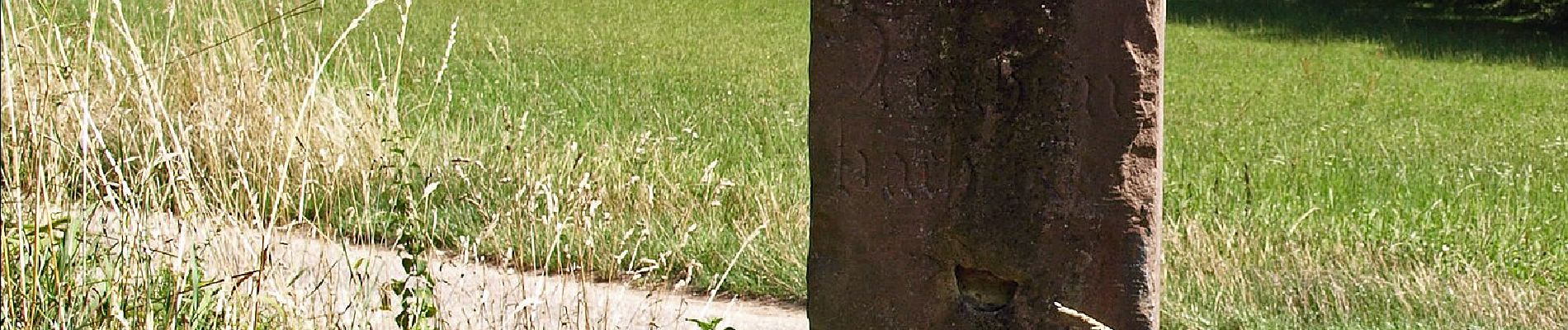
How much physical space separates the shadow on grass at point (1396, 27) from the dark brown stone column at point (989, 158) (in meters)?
13.5

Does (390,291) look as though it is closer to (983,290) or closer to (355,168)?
(983,290)

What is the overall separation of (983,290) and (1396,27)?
16.9 meters

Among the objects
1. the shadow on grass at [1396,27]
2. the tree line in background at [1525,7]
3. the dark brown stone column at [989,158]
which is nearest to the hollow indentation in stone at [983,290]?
the dark brown stone column at [989,158]

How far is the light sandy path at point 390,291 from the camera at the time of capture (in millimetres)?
3260

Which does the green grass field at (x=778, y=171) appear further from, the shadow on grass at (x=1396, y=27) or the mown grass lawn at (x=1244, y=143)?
the shadow on grass at (x=1396, y=27)

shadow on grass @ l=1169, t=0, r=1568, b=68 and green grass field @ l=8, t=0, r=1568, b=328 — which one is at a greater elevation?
shadow on grass @ l=1169, t=0, r=1568, b=68

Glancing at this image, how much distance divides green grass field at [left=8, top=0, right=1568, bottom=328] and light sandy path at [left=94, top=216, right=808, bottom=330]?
10cm

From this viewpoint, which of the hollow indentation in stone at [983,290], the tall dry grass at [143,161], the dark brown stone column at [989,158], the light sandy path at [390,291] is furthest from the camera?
the light sandy path at [390,291]

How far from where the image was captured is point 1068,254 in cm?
288

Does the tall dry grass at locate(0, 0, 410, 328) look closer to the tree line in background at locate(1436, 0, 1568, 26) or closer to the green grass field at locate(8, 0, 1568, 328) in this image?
the green grass field at locate(8, 0, 1568, 328)

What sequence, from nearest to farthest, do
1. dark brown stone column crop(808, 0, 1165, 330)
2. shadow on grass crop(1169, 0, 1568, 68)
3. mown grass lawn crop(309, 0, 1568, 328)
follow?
1. dark brown stone column crop(808, 0, 1165, 330)
2. mown grass lawn crop(309, 0, 1568, 328)
3. shadow on grass crop(1169, 0, 1568, 68)

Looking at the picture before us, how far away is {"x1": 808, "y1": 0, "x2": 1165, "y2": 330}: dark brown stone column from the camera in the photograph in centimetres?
273

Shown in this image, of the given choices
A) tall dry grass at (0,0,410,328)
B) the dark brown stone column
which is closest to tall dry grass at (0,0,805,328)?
tall dry grass at (0,0,410,328)

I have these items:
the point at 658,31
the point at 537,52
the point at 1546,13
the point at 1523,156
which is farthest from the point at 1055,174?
the point at 1546,13
